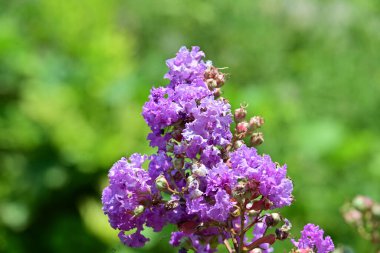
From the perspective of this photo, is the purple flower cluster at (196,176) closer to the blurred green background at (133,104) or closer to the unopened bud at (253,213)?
the unopened bud at (253,213)

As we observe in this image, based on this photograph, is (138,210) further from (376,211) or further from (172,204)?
(376,211)

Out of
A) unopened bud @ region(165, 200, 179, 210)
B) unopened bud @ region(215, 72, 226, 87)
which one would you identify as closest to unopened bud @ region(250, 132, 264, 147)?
unopened bud @ region(215, 72, 226, 87)

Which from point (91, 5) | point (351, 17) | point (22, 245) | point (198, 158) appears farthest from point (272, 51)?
point (198, 158)

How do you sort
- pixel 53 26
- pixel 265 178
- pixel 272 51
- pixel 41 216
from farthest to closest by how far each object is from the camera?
pixel 53 26 → pixel 272 51 → pixel 41 216 → pixel 265 178

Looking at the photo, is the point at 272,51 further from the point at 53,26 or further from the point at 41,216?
the point at 41,216

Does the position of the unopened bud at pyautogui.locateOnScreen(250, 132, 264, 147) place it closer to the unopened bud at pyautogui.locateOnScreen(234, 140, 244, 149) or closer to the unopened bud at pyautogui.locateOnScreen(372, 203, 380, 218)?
the unopened bud at pyautogui.locateOnScreen(234, 140, 244, 149)

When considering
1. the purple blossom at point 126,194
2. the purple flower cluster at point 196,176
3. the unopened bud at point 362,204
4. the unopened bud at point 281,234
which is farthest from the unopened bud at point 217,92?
the unopened bud at point 362,204
